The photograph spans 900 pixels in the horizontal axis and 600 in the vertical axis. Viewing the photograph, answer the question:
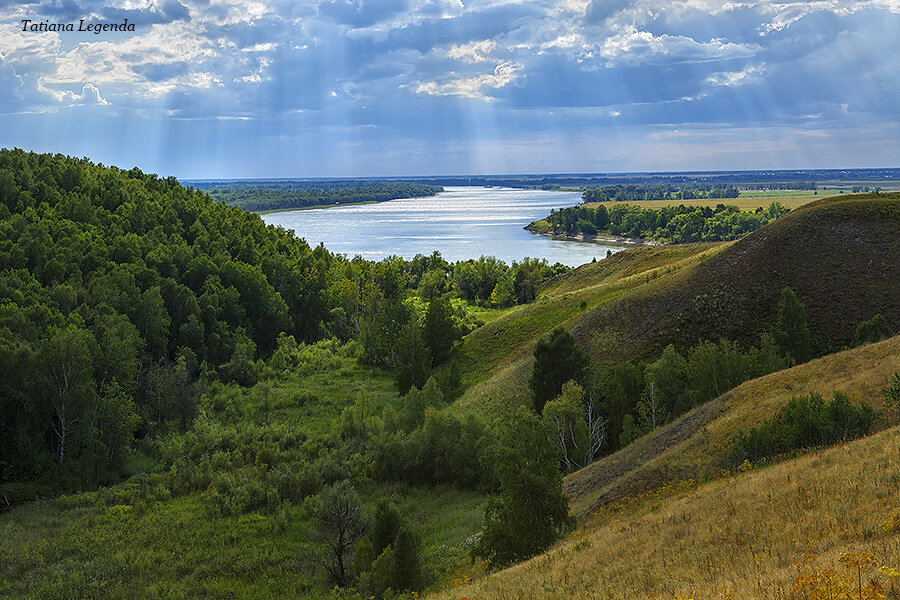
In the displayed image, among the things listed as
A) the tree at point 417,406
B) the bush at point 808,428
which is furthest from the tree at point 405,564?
the tree at point 417,406

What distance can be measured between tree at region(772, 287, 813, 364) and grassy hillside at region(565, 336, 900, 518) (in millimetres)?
11037

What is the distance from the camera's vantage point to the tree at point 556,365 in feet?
153

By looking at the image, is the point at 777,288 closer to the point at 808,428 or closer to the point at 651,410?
the point at 651,410

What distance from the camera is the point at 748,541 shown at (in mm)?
15391

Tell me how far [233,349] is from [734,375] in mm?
59214

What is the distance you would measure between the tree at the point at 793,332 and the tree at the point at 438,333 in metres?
35.5

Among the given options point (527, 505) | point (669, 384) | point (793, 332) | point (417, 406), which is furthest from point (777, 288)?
point (527, 505)

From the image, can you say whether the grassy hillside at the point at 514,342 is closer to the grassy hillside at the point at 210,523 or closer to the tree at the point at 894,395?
the grassy hillside at the point at 210,523

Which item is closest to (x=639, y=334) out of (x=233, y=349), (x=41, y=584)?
(x=41, y=584)

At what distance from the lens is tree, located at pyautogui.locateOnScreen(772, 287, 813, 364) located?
44219 mm

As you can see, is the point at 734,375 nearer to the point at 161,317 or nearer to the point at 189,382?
the point at 189,382

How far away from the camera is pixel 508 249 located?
7293 inches

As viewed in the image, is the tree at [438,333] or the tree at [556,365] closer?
the tree at [556,365]

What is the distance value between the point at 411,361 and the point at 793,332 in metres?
34.3
